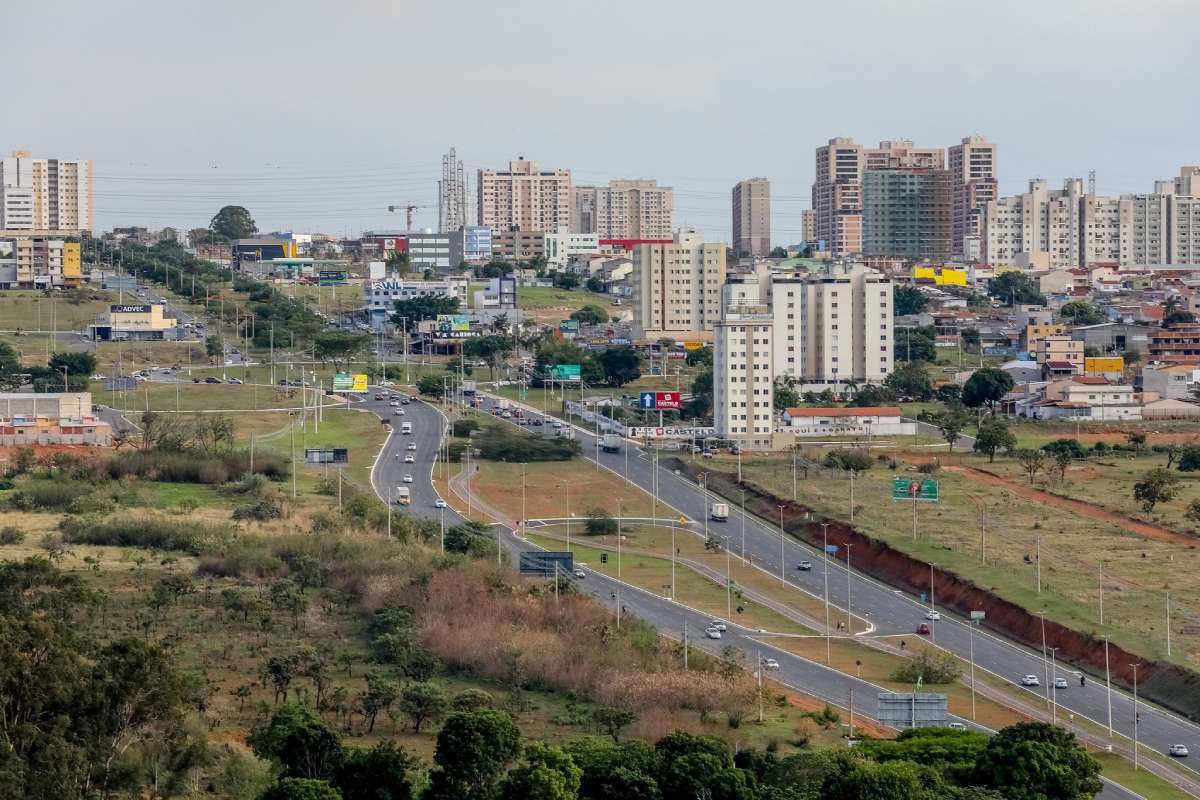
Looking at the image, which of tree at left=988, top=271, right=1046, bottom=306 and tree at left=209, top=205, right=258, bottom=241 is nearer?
tree at left=988, top=271, right=1046, bottom=306

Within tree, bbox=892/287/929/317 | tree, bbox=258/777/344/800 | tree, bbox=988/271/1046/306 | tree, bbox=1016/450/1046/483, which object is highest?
tree, bbox=988/271/1046/306

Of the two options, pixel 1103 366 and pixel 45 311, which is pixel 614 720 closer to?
pixel 1103 366

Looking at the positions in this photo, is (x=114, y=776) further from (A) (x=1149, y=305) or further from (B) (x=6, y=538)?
(A) (x=1149, y=305)

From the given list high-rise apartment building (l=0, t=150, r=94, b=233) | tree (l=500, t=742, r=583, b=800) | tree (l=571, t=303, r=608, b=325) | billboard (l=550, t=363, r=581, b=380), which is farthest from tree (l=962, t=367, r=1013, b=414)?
high-rise apartment building (l=0, t=150, r=94, b=233)

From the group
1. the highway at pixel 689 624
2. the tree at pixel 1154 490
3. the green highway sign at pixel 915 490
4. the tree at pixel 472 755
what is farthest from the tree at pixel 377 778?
the tree at pixel 1154 490

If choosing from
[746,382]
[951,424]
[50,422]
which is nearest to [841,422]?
[746,382]

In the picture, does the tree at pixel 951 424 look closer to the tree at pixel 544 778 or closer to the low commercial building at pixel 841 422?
the low commercial building at pixel 841 422

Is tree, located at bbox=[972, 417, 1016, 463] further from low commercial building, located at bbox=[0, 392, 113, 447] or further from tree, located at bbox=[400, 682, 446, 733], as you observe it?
tree, located at bbox=[400, 682, 446, 733]
